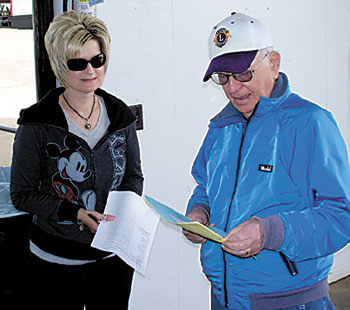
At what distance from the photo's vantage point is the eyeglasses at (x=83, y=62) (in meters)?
1.98

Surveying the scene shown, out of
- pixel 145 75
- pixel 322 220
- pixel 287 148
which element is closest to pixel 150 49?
pixel 145 75

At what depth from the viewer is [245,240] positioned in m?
1.41

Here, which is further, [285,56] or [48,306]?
[285,56]

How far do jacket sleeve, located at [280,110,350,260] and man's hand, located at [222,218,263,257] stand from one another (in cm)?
8

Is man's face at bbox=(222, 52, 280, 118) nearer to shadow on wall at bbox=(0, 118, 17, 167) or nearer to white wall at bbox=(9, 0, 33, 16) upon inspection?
white wall at bbox=(9, 0, 33, 16)

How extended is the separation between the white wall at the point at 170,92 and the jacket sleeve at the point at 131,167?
469 millimetres

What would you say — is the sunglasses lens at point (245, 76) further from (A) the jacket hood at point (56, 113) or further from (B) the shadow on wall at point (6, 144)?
(B) the shadow on wall at point (6, 144)

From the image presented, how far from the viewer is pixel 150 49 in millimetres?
2652

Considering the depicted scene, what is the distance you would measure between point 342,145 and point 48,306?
1.28m

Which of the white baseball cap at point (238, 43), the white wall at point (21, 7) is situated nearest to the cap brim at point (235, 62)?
the white baseball cap at point (238, 43)

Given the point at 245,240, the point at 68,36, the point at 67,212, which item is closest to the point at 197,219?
the point at 245,240

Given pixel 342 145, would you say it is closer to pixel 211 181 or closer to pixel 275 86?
pixel 275 86

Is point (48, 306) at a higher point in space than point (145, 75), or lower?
lower

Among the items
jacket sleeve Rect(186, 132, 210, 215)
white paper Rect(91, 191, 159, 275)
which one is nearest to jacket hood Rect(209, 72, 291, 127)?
jacket sleeve Rect(186, 132, 210, 215)
